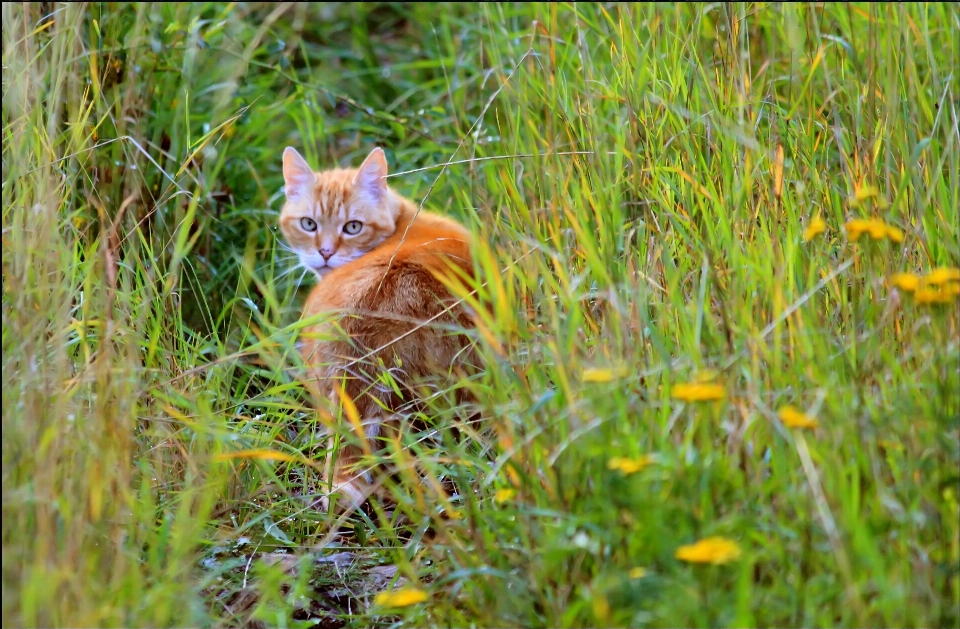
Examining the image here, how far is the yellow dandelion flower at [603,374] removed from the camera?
1.62m

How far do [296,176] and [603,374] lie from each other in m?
2.08

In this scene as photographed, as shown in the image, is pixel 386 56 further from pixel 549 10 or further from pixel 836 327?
pixel 836 327

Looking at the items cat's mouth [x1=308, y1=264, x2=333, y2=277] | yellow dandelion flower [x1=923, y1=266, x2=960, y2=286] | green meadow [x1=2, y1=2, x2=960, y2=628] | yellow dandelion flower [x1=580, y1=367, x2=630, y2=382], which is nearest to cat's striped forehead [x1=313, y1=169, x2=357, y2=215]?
cat's mouth [x1=308, y1=264, x2=333, y2=277]

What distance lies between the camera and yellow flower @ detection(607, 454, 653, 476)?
58.8 inches

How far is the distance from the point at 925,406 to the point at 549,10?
248cm

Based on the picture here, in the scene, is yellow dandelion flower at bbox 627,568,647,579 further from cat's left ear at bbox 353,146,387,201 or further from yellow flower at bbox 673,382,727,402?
cat's left ear at bbox 353,146,387,201

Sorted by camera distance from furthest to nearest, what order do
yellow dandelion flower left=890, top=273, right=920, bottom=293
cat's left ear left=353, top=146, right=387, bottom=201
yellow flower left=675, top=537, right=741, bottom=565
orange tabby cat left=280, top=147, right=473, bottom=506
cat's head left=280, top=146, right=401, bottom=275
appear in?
cat's head left=280, top=146, right=401, bottom=275, cat's left ear left=353, top=146, right=387, bottom=201, orange tabby cat left=280, top=147, right=473, bottom=506, yellow dandelion flower left=890, top=273, right=920, bottom=293, yellow flower left=675, top=537, right=741, bottom=565

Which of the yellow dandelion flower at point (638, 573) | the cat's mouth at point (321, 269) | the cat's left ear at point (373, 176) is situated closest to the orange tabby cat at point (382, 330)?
the cat's left ear at point (373, 176)

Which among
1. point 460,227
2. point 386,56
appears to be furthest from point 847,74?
point 386,56

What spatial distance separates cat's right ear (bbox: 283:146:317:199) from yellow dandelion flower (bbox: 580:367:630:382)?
6.42ft

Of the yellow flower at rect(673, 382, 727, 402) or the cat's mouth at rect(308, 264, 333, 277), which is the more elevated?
the yellow flower at rect(673, 382, 727, 402)

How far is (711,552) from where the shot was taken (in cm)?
136

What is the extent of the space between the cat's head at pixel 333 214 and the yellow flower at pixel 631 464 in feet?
6.62

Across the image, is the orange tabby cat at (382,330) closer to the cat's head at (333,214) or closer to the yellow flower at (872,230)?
the cat's head at (333,214)
